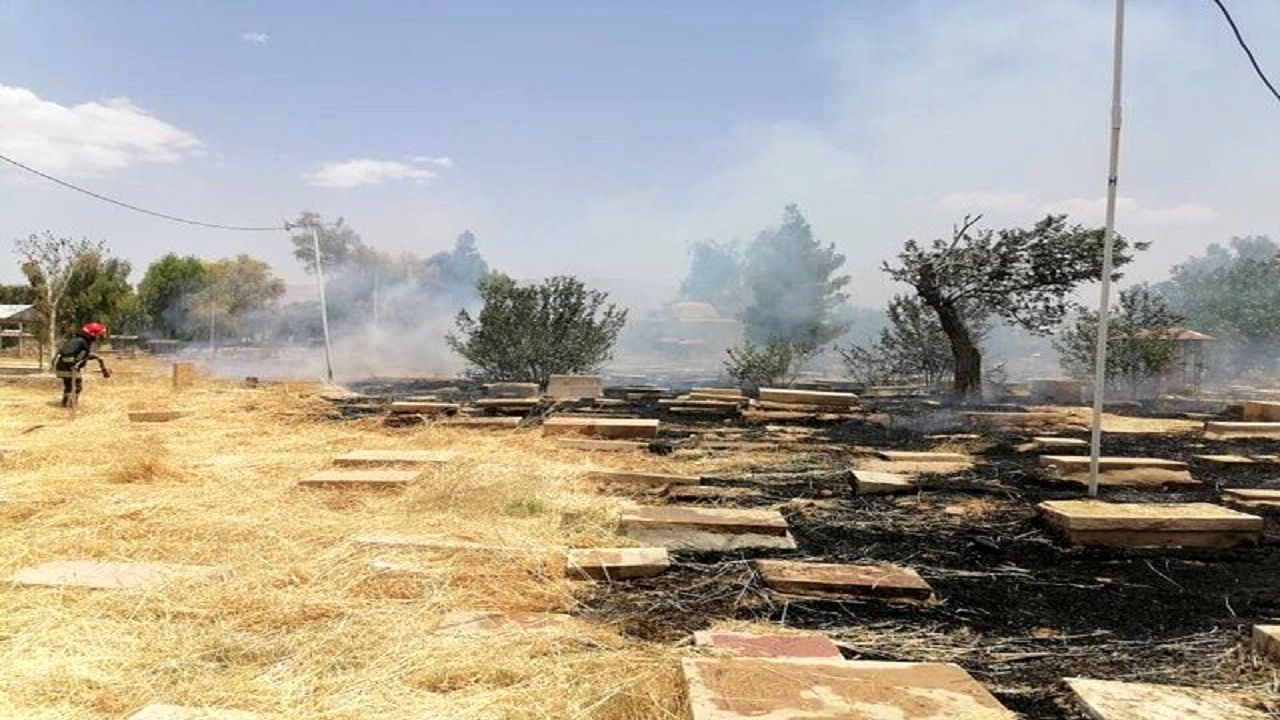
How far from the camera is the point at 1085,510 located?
4969mm

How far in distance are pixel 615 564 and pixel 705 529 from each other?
1.06m

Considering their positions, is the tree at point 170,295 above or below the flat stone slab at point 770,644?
above

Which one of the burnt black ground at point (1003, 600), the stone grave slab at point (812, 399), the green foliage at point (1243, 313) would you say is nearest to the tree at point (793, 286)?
the green foliage at point (1243, 313)

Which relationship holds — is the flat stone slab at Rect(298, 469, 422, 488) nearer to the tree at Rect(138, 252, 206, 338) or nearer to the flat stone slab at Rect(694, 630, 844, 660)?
the flat stone slab at Rect(694, 630, 844, 660)

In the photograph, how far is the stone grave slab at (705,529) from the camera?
4.81m

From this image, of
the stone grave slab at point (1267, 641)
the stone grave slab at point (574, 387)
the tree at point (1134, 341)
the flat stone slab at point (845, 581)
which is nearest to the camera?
the stone grave slab at point (1267, 641)

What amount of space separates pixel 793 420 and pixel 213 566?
30.1 feet

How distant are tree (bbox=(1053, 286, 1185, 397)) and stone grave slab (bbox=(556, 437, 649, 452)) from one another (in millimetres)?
14099

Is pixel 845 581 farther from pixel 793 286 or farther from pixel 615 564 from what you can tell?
pixel 793 286

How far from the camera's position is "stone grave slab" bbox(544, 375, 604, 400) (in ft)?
54.4

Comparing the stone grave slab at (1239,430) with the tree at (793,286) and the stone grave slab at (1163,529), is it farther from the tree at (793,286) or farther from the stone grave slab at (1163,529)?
the tree at (793,286)

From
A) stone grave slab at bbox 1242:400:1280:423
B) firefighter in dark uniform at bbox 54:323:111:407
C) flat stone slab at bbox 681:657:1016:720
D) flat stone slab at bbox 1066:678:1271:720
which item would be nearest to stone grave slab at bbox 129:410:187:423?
firefighter in dark uniform at bbox 54:323:111:407

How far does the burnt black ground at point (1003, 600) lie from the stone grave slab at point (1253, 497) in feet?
1.02

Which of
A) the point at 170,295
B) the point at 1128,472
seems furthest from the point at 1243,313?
the point at 170,295
